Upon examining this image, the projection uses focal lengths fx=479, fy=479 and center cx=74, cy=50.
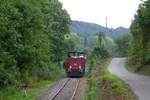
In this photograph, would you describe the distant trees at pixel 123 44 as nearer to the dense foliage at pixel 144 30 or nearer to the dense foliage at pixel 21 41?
the dense foliage at pixel 144 30

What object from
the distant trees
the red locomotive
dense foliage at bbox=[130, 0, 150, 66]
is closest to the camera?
dense foliage at bbox=[130, 0, 150, 66]

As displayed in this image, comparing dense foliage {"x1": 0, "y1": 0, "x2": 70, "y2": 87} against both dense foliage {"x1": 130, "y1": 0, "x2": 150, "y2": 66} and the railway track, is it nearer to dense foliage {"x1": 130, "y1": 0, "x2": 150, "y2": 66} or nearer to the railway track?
the railway track

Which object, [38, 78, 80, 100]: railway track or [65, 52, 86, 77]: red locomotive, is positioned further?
[65, 52, 86, 77]: red locomotive

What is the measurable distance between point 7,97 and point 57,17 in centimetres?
5052

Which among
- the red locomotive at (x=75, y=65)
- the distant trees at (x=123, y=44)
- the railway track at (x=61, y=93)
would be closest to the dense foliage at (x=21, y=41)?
the railway track at (x=61, y=93)

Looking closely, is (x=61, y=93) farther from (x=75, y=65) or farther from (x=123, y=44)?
(x=123, y=44)

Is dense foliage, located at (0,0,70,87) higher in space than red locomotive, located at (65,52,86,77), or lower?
higher

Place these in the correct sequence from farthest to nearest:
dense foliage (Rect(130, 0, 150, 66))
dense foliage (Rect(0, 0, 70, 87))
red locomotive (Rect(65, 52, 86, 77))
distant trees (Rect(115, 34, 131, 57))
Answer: distant trees (Rect(115, 34, 131, 57)) < red locomotive (Rect(65, 52, 86, 77)) < dense foliage (Rect(130, 0, 150, 66)) < dense foliage (Rect(0, 0, 70, 87))

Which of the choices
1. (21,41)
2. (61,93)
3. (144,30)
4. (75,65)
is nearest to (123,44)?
(75,65)

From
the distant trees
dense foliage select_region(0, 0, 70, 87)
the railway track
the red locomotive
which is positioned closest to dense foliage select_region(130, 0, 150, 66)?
the red locomotive

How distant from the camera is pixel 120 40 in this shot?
5443 inches

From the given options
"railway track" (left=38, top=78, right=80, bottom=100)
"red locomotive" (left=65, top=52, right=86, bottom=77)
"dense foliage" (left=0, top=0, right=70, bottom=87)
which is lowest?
"railway track" (left=38, top=78, right=80, bottom=100)

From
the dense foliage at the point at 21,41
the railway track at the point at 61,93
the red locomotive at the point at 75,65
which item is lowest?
the railway track at the point at 61,93

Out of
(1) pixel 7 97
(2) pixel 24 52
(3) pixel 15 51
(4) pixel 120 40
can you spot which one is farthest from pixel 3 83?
(4) pixel 120 40
